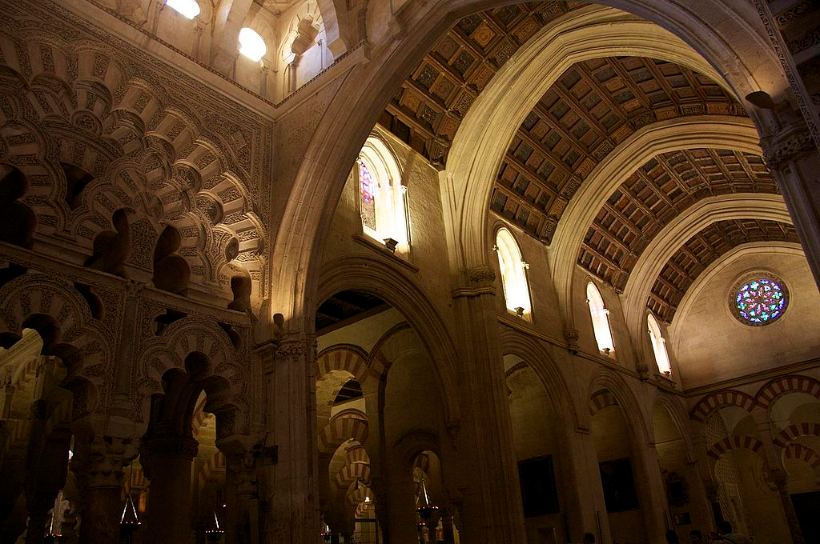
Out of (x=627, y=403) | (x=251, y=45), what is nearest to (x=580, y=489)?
(x=627, y=403)

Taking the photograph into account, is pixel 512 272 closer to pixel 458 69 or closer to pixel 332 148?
pixel 458 69

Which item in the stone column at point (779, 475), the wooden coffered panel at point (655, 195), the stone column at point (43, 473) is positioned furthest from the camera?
the stone column at point (779, 475)

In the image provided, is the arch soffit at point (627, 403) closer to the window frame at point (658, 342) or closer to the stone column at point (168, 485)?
the window frame at point (658, 342)

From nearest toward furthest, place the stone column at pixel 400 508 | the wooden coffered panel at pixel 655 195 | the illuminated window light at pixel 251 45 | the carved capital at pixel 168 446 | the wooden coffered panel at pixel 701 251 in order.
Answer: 1. the carved capital at pixel 168 446
2. the illuminated window light at pixel 251 45
3. the stone column at pixel 400 508
4. the wooden coffered panel at pixel 655 195
5. the wooden coffered panel at pixel 701 251

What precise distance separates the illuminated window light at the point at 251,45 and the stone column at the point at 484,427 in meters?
5.02

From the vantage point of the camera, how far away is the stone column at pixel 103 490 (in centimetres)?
583

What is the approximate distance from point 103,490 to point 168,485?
2.69 meters

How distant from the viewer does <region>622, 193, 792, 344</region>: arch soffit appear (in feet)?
56.0

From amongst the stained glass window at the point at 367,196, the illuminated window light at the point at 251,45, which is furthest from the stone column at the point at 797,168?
Result: the illuminated window light at the point at 251,45

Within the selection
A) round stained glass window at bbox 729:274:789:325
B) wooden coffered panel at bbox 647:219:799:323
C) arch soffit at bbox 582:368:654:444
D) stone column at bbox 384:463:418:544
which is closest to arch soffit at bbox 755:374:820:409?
round stained glass window at bbox 729:274:789:325

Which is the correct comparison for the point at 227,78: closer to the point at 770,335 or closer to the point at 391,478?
the point at 391,478

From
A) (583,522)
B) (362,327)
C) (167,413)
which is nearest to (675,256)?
(583,522)

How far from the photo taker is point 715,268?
21188 millimetres

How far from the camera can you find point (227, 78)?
27.6 feet
